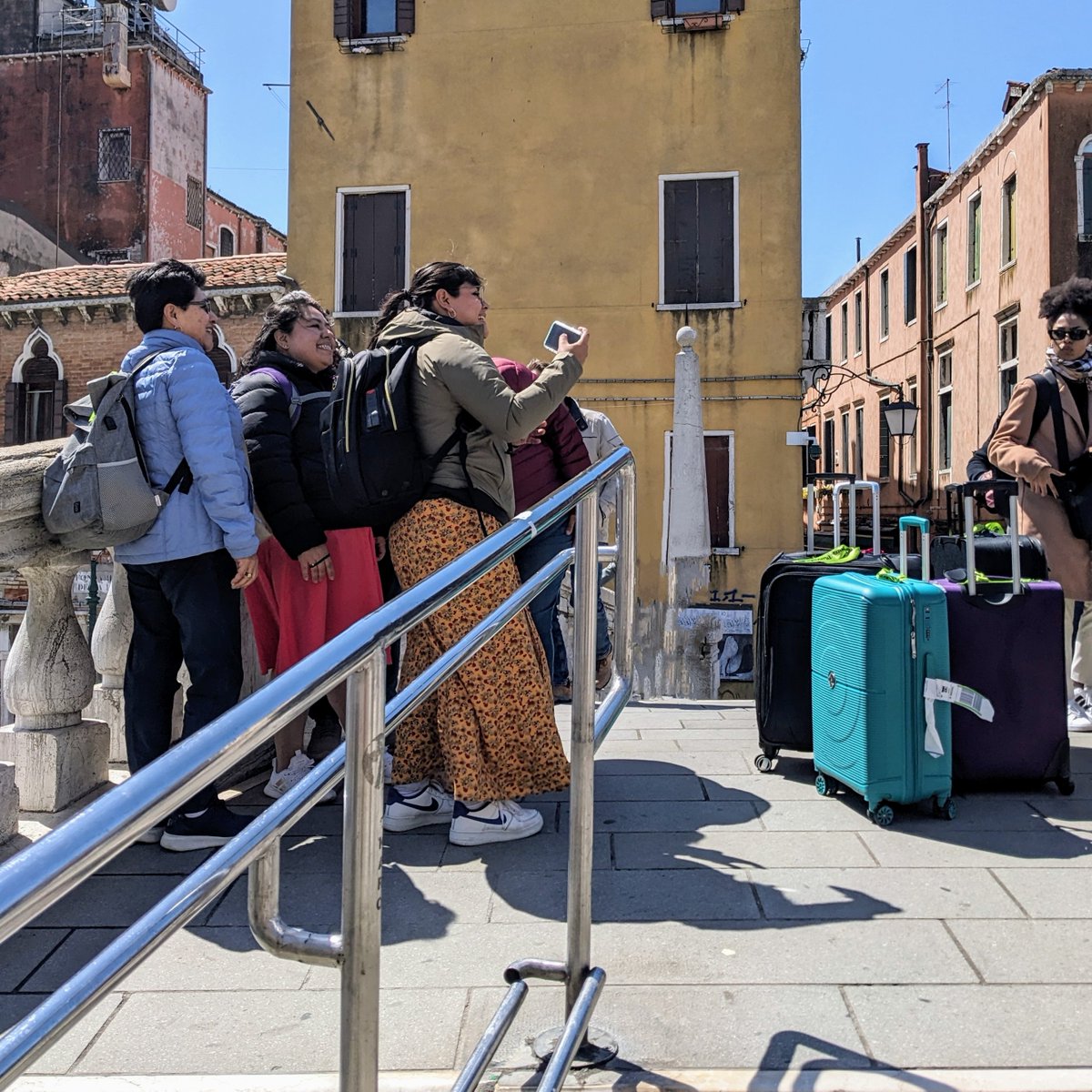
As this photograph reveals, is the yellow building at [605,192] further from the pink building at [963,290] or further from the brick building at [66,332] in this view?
the brick building at [66,332]

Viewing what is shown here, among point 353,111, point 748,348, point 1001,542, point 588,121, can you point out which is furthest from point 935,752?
point 353,111

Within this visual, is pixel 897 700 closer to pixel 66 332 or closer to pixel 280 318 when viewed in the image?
pixel 280 318

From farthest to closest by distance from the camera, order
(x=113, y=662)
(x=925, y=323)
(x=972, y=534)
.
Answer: (x=925, y=323) → (x=113, y=662) → (x=972, y=534)

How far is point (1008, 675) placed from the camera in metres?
3.56

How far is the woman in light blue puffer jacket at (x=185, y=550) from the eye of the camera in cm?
318

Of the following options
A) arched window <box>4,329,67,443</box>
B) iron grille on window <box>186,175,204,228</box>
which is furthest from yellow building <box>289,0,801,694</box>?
iron grille on window <box>186,175,204,228</box>

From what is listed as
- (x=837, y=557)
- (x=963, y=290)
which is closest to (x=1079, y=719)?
(x=837, y=557)

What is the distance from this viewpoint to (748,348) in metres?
15.9

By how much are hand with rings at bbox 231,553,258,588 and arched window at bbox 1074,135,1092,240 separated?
19.2 meters

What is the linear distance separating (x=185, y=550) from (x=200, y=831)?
0.83 metres

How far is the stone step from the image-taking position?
10.2 feet

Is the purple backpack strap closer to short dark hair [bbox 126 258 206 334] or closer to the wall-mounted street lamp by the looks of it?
short dark hair [bbox 126 258 206 334]

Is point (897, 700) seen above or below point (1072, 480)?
below

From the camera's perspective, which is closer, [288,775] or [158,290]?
[158,290]
